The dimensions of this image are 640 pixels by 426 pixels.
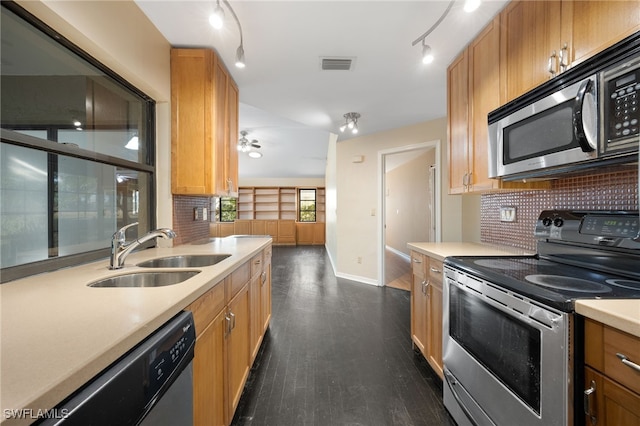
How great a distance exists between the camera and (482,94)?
5.69ft

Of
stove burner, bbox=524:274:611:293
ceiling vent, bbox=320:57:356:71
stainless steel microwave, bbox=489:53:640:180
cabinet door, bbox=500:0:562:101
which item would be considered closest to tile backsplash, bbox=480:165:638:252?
stainless steel microwave, bbox=489:53:640:180

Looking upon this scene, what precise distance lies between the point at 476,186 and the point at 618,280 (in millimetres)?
886

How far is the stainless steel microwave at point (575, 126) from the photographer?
3.00 feet

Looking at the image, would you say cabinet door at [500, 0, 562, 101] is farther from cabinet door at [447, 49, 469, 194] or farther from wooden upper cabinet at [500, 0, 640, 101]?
cabinet door at [447, 49, 469, 194]

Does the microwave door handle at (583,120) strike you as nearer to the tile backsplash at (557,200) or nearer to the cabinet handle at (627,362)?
the tile backsplash at (557,200)

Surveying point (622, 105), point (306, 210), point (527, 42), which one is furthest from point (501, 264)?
point (306, 210)

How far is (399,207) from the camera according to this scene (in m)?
7.04

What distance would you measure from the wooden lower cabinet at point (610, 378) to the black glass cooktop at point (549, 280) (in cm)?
10

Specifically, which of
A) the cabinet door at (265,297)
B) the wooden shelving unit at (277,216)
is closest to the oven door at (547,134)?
the cabinet door at (265,297)

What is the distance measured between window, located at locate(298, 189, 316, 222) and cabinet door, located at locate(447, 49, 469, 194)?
23.0 ft

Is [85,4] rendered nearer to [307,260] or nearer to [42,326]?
[42,326]

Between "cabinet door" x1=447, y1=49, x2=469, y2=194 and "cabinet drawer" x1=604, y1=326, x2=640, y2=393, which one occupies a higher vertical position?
"cabinet door" x1=447, y1=49, x2=469, y2=194

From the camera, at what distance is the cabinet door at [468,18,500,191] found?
1626 millimetres

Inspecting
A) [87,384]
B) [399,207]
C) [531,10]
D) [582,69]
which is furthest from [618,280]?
[399,207]
